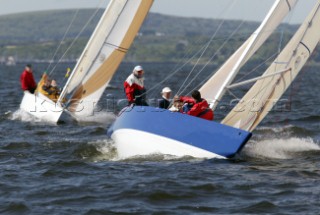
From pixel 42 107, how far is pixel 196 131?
11.4 m

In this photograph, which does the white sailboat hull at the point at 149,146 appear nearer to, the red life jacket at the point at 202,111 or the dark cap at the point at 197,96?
the red life jacket at the point at 202,111

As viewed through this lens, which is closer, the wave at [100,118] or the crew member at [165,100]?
the crew member at [165,100]

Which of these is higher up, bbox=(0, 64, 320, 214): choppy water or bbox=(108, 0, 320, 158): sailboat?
bbox=(108, 0, 320, 158): sailboat

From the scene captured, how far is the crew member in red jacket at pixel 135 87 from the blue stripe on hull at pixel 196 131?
1923 millimetres

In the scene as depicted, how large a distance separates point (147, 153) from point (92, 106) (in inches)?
378

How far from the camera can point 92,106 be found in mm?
24938

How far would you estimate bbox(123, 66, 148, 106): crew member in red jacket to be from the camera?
1742cm

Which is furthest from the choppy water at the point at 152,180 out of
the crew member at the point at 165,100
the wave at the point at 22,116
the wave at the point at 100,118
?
the wave at the point at 22,116

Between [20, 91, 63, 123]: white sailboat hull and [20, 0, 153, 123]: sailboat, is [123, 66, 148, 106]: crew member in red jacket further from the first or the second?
[20, 91, 63, 123]: white sailboat hull

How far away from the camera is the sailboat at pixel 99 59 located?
2303 centimetres

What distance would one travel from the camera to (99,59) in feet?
77.2

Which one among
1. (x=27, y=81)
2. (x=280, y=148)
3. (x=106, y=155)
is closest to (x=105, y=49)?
(x=27, y=81)

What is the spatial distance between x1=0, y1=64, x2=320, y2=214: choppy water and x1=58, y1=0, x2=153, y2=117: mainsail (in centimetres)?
420

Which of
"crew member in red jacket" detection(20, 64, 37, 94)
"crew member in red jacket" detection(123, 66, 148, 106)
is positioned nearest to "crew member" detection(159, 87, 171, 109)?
"crew member in red jacket" detection(123, 66, 148, 106)
